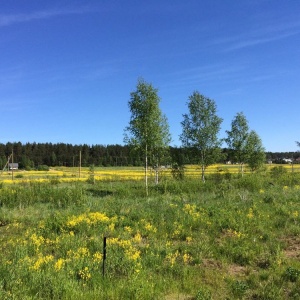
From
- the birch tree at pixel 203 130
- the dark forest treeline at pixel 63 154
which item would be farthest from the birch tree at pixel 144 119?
the dark forest treeline at pixel 63 154

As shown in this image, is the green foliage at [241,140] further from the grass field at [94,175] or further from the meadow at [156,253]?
the meadow at [156,253]

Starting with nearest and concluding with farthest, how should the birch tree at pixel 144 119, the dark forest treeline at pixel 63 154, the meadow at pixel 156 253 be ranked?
1. the meadow at pixel 156 253
2. the birch tree at pixel 144 119
3. the dark forest treeline at pixel 63 154


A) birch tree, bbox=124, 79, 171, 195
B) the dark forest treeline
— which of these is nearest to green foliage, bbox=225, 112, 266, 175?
birch tree, bbox=124, 79, 171, 195

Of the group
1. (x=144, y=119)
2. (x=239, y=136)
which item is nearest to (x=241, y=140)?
(x=239, y=136)

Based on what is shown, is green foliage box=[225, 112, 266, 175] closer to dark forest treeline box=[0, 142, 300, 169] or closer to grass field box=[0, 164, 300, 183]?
grass field box=[0, 164, 300, 183]

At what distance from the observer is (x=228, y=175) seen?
111ft

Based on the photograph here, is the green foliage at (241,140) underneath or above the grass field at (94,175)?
above

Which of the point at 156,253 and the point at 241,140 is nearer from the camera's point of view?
the point at 156,253

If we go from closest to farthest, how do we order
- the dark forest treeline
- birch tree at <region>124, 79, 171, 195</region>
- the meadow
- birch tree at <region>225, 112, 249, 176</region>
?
the meadow < birch tree at <region>124, 79, 171, 195</region> < birch tree at <region>225, 112, 249, 176</region> < the dark forest treeline

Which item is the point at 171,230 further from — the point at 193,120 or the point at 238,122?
the point at 238,122

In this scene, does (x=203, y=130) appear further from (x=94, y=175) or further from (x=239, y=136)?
(x=94, y=175)

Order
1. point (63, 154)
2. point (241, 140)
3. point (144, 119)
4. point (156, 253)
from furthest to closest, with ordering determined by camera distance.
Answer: point (63, 154) < point (241, 140) < point (144, 119) < point (156, 253)

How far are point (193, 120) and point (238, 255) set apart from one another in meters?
28.9

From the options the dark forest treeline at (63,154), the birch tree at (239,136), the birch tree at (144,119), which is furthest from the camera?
the dark forest treeline at (63,154)
